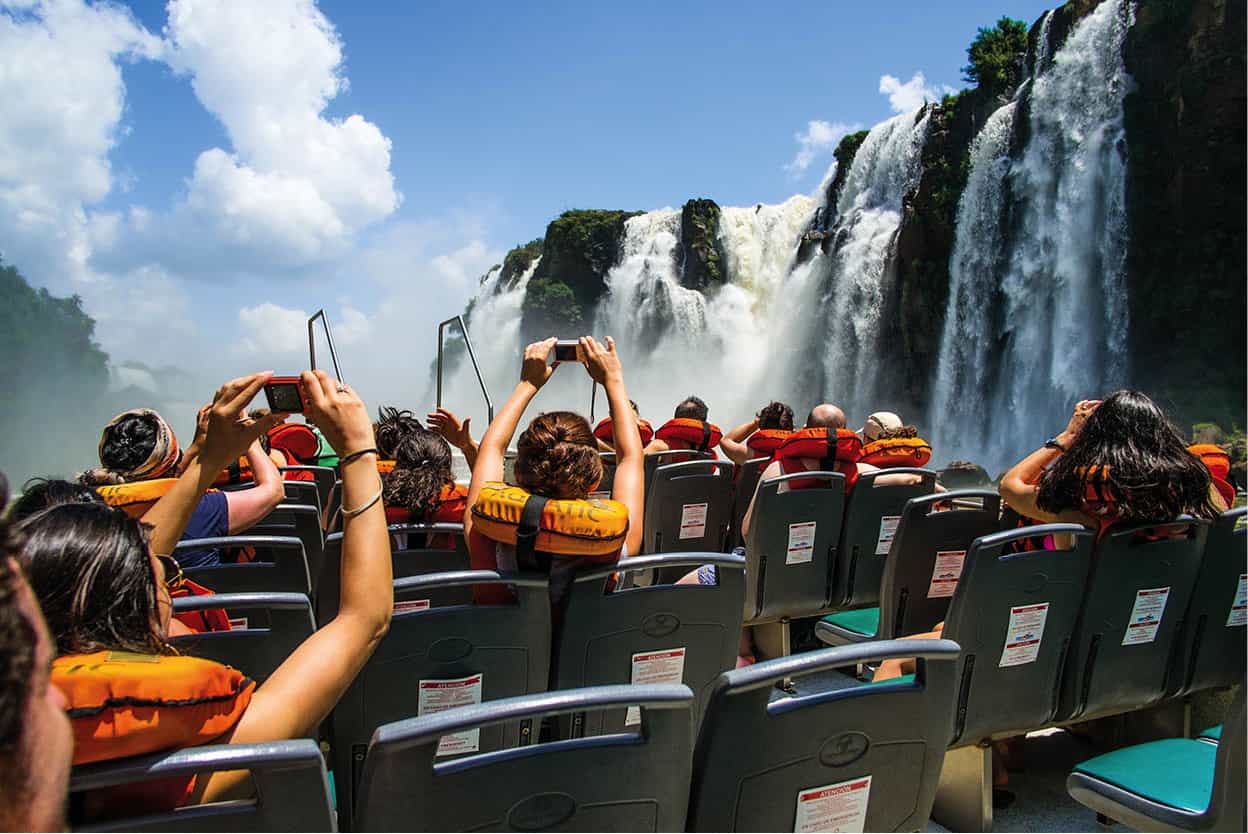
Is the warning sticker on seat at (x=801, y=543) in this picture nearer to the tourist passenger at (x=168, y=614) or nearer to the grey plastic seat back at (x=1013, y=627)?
the grey plastic seat back at (x=1013, y=627)

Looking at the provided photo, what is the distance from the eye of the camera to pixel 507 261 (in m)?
56.7

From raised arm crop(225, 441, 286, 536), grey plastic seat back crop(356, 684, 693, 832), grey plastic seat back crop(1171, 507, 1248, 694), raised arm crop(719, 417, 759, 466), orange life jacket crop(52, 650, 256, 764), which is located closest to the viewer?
orange life jacket crop(52, 650, 256, 764)

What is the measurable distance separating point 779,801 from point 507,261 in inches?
2243

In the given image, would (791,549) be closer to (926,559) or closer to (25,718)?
(926,559)

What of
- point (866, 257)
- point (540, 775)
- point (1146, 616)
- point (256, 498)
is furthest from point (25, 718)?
point (866, 257)

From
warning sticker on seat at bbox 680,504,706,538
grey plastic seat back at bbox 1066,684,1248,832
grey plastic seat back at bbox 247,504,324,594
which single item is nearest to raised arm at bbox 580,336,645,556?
grey plastic seat back at bbox 1066,684,1248,832

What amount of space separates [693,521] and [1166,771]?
114 inches

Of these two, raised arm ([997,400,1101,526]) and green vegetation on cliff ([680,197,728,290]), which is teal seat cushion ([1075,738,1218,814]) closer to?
raised arm ([997,400,1101,526])

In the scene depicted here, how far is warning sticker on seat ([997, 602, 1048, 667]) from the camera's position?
94.9 inches

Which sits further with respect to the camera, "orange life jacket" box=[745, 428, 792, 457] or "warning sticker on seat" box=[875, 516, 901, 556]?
"orange life jacket" box=[745, 428, 792, 457]

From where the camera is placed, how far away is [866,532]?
3.97 meters

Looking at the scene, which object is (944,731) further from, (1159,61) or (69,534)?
(1159,61)

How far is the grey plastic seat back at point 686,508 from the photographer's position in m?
4.64

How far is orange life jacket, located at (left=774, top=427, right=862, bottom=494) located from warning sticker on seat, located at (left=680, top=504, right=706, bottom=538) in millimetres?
654
